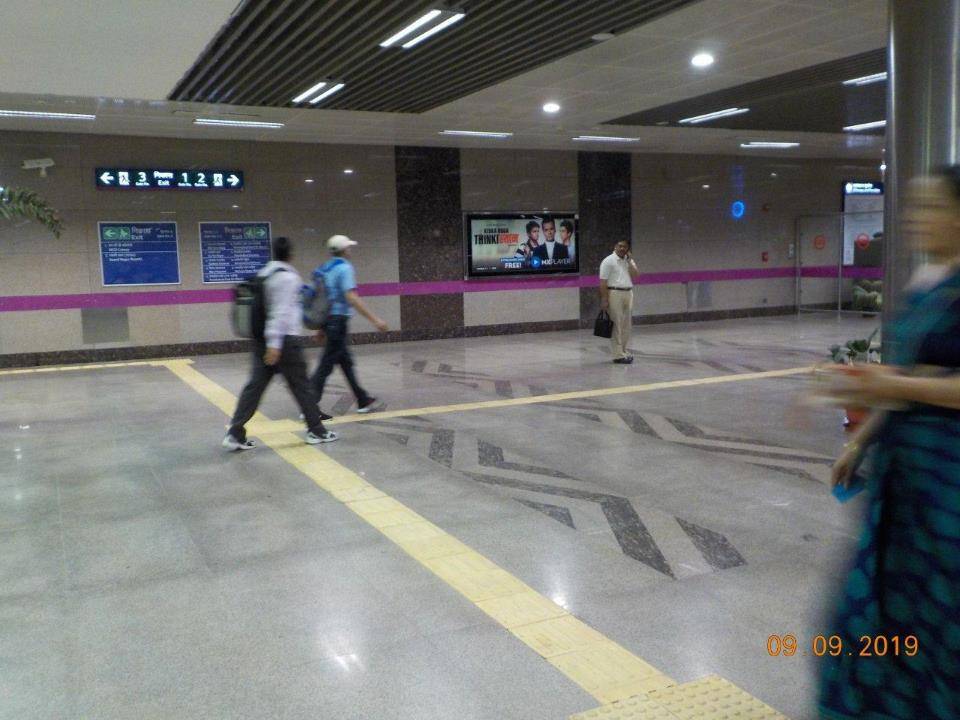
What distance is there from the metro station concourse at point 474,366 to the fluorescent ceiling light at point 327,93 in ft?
0.44

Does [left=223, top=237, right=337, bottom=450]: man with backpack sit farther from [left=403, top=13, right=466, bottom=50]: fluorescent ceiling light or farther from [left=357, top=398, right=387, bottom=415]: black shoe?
[left=403, top=13, right=466, bottom=50]: fluorescent ceiling light

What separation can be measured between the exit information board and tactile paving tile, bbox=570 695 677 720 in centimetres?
1160

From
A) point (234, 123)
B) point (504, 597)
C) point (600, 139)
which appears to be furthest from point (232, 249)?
point (504, 597)

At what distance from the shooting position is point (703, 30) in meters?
7.59

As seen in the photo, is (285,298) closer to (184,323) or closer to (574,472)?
(574,472)

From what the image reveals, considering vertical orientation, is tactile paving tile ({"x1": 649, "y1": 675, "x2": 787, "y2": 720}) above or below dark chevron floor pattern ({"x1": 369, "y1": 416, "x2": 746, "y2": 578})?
below

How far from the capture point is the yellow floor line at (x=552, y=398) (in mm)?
7383

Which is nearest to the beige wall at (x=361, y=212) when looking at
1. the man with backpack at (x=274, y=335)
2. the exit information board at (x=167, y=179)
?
the exit information board at (x=167, y=179)

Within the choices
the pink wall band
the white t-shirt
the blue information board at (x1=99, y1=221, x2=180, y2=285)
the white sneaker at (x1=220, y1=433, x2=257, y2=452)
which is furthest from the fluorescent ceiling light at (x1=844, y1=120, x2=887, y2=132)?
the white sneaker at (x1=220, y1=433, x2=257, y2=452)

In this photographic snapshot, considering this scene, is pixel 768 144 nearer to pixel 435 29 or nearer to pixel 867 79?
pixel 867 79

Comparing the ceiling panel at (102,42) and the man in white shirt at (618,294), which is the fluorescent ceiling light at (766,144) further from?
the ceiling panel at (102,42)

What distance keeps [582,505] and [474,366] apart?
613 centimetres

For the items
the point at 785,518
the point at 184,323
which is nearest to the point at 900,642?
the point at 785,518

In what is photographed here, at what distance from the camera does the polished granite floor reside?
282cm
